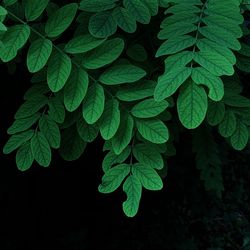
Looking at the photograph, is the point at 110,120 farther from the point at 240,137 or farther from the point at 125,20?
the point at 240,137

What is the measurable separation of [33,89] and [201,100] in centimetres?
79

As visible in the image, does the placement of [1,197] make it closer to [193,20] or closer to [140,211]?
[140,211]

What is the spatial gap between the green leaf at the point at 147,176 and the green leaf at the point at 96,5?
594mm

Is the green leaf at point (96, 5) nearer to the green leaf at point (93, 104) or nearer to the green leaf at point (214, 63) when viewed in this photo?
the green leaf at point (93, 104)

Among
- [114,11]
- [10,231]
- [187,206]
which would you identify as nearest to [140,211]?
[187,206]

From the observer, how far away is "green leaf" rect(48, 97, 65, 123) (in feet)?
6.22

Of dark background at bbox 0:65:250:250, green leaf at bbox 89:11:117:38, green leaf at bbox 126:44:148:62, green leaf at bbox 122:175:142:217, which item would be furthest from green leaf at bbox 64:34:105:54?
dark background at bbox 0:65:250:250

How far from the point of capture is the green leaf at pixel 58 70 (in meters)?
1.70

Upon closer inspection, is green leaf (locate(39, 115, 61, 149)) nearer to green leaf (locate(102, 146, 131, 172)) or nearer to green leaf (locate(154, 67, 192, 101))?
green leaf (locate(102, 146, 131, 172))

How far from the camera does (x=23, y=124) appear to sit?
1931mm

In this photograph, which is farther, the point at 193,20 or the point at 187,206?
the point at 187,206

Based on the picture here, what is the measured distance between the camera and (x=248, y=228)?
16.4ft

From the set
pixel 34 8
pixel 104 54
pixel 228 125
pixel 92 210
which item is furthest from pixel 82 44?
pixel 92 210

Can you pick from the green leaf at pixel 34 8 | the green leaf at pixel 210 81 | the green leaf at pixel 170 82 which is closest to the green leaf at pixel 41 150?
the green leaf at pixel 34 8
